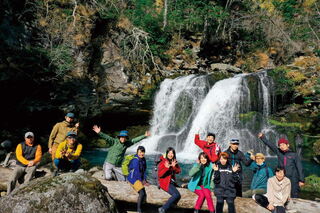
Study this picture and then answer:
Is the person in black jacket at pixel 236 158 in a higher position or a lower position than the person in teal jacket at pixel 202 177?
higher

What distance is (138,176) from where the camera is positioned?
16.6 feet

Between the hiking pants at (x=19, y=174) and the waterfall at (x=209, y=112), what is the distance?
29.8 feet

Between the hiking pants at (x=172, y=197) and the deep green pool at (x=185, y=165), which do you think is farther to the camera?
the deep green pool at (x=185, y=165)

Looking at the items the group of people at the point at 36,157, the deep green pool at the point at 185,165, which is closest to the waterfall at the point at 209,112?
the deep green pool at the point at 185,165

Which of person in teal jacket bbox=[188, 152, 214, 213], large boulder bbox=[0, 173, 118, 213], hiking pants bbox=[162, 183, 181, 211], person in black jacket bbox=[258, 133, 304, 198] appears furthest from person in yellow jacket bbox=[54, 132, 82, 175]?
person in black jacket bbox=[258, 133, 304, 198]

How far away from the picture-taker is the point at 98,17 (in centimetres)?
1734

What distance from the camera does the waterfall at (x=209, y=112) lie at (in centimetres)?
1476

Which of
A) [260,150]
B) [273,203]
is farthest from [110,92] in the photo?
[273,203]

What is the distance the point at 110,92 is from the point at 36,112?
452 cm

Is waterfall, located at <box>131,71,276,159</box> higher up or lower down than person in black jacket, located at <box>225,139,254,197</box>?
higher up

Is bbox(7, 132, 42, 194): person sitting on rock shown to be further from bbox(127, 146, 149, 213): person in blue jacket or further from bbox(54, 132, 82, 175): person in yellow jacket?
bbox(127, 146, 149, 213): person in blue jacket

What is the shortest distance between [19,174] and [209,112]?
1179cm

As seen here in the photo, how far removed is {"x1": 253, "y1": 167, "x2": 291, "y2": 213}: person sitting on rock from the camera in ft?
15.1

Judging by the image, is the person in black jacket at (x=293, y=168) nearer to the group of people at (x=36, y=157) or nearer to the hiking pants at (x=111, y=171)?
the hiking pants at (x=111, y=171)
